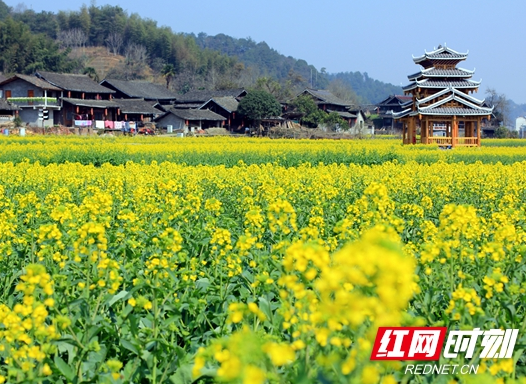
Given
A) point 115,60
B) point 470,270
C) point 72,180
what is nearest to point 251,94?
point 72,180

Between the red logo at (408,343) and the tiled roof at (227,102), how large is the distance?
56.0 m

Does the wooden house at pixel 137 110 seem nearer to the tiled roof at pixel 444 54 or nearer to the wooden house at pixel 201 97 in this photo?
the wooden house at pixel 201 97

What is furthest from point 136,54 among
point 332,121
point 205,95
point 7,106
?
point 7,106

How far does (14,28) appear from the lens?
82.4 metres

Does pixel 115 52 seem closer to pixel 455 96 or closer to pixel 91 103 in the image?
pixel 91 103

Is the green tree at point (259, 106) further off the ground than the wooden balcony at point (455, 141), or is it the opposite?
the green tree at point (259, 106)

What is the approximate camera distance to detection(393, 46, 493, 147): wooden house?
36.7 m

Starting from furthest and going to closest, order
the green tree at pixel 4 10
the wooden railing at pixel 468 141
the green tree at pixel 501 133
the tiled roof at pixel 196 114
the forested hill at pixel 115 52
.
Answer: the green tree at pixel 4 10 → the forested hill at pixel 115 52 → the green tree at pixel 501 133 → the tiled roof at pixel 196 114 → the wooden railing at pixel 468 141

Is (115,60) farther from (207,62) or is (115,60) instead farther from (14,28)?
(14,28)

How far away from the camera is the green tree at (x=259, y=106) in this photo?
58.2m

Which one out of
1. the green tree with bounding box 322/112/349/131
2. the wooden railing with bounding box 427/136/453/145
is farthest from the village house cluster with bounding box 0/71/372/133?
the wooden railing with bounding box 427/136/453/145

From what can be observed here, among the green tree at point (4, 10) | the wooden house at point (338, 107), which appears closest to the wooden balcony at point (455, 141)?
the wooden house at point (338, 107)

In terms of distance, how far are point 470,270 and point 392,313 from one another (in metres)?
3.68

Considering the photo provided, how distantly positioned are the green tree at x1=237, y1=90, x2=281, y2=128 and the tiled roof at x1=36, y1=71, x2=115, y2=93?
13.6m
